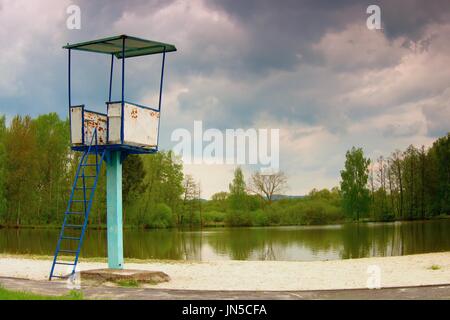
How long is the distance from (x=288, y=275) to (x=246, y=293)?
548 centimetres

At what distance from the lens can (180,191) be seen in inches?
3270

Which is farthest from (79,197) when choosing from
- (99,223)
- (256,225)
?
(256,225)

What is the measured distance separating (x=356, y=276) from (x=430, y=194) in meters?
71.2

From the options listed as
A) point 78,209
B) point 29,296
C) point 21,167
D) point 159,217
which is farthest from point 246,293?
point 159,217

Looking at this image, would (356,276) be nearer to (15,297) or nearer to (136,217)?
(15,297)

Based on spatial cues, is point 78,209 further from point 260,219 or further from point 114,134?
point 114,134

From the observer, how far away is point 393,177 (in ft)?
286

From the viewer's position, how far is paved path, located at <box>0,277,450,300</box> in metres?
12.2

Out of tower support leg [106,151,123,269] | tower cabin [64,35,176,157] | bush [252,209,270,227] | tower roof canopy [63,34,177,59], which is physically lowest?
bush [252,209,270,227]

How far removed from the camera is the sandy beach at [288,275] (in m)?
15.3

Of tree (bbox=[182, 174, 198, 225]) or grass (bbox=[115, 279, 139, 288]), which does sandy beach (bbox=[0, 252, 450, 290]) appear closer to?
grass (bbox=[115, 279, 139, 288])

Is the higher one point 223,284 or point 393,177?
point 393,177

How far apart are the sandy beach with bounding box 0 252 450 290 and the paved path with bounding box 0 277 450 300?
1591 millimetres

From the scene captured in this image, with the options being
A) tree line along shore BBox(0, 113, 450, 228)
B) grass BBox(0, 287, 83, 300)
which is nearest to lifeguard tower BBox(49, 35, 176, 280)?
grass BBox(0, 287, 83, 300)
